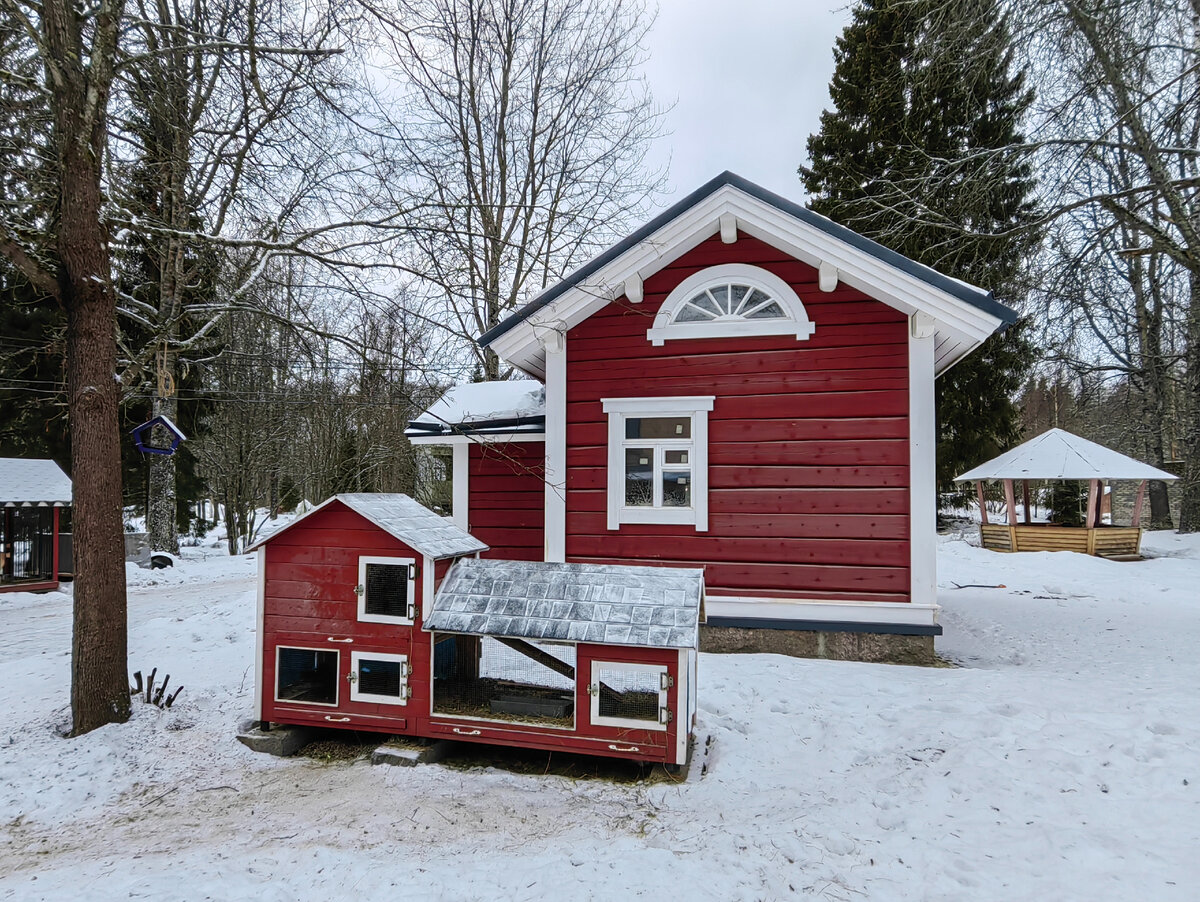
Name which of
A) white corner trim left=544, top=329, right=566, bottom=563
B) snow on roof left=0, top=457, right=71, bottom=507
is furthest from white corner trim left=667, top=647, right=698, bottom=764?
snow on roof left=0, top=457, right=71, bottom=507

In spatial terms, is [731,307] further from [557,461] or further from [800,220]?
[557,461]

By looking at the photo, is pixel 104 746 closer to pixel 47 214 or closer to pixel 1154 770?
pixel 47 214

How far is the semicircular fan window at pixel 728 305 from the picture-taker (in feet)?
24.9

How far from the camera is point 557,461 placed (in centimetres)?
802

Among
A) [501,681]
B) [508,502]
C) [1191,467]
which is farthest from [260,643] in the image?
[1191,467]

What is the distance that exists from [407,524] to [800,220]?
5123 millimetres

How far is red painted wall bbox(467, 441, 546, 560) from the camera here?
29.5 ft

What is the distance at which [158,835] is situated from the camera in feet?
13.3

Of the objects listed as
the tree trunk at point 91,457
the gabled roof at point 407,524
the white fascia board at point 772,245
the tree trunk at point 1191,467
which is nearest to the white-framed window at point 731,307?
the white fascia board at point 772,245

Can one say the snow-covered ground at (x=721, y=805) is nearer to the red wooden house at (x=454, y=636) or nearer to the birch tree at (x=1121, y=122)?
the red wooden house at (x=454, y=636)

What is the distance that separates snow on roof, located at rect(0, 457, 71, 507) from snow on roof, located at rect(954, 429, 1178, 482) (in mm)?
22235

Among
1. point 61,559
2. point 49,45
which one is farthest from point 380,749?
point 61,559

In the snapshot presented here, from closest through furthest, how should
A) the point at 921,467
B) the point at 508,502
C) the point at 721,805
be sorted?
1. the point at 721,805
2. the point at 921,467
3. the point at 508,502

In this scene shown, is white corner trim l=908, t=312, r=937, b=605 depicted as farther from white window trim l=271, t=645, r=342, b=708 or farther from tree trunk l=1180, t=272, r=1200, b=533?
tree trunk l=1180, t=272, r=1200, b=533
